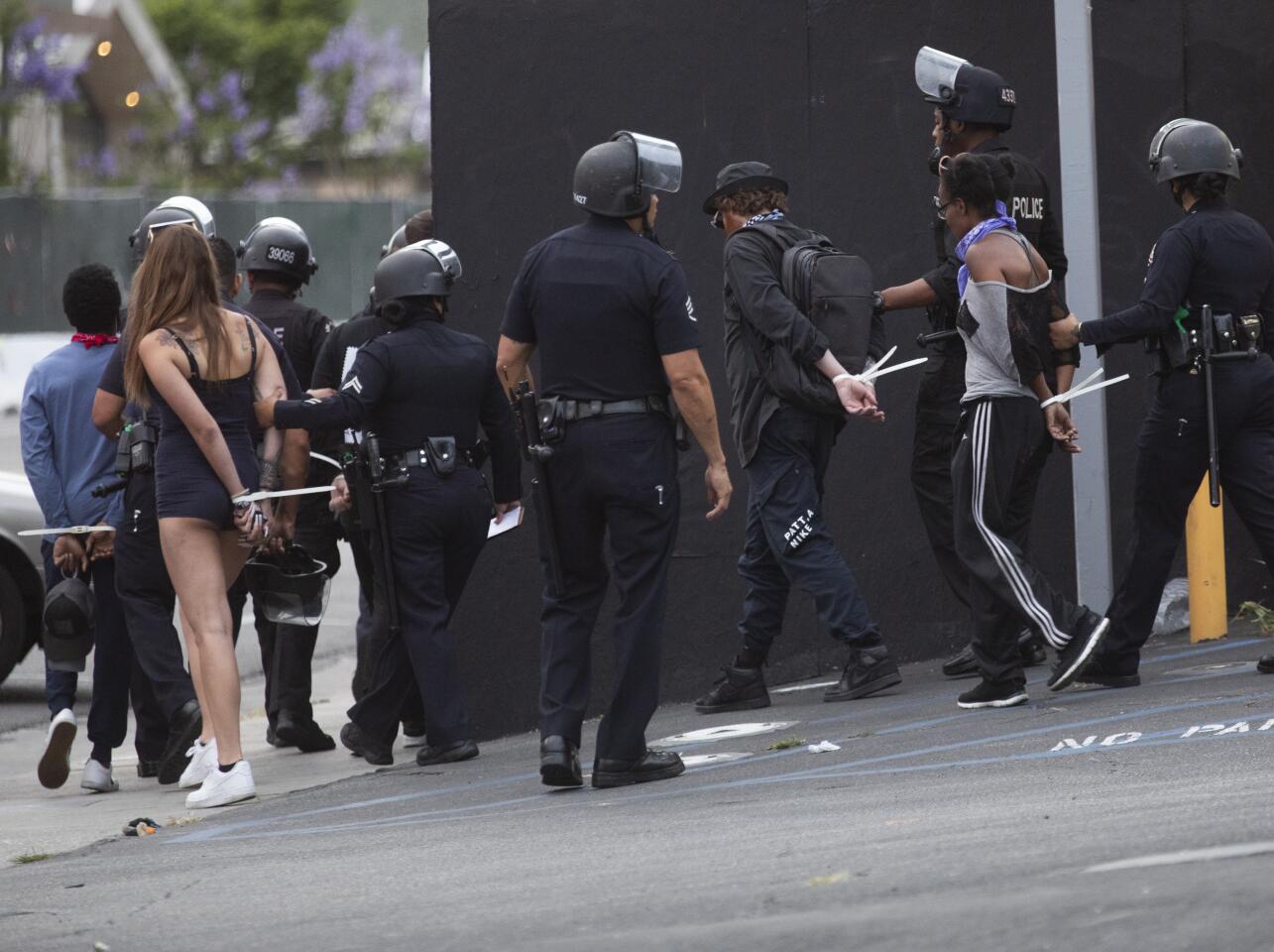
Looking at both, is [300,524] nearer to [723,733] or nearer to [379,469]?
[379,469]

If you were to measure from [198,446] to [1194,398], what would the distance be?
3.53 metres

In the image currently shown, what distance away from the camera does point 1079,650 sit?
7336 mm

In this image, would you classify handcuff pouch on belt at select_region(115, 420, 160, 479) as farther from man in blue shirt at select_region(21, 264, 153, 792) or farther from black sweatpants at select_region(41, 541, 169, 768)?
black sweatpants at select_region(41, 541, 169, 768)

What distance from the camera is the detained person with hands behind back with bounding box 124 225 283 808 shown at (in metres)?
7.25

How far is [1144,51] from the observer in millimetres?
9305

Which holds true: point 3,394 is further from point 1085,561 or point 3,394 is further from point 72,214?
point 1085,561

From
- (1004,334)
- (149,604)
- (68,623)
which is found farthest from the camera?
(68,623)

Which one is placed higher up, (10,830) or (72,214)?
(72,214)

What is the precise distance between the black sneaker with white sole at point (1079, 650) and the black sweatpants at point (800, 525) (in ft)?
3.01

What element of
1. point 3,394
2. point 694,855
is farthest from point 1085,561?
point 3,394

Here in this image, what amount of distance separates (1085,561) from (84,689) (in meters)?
5.43

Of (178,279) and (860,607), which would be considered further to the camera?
(860,607)

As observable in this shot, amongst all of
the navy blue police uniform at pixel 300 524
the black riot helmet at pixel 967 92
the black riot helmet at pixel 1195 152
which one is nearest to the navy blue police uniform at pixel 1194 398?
the black riot helmet at pixel 1195 152

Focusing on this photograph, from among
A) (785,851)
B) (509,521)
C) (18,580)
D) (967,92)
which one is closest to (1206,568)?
(967,92)
